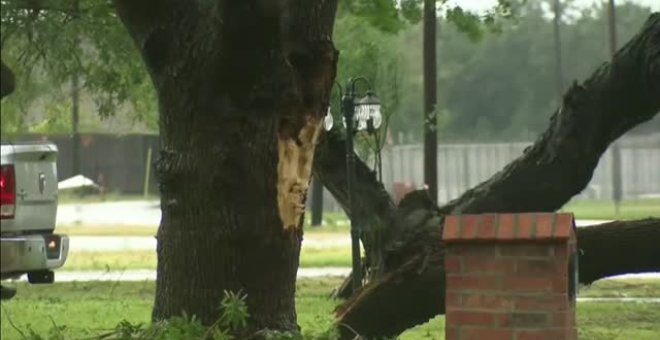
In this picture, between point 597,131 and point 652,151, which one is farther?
point 652,151

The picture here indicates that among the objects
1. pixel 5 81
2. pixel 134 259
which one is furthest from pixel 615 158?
pixel 5 81

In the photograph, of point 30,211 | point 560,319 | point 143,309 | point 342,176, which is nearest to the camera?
point 560,319

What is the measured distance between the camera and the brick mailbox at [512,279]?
5.11 meters

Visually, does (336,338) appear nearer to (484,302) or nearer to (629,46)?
(484,302)

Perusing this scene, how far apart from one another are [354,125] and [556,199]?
2389 millimetres

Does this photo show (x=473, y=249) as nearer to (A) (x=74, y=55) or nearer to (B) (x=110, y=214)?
(A) (x=74, y=55)

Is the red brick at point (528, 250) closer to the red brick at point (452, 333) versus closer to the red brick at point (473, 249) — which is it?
the red brick at point (473, 249)

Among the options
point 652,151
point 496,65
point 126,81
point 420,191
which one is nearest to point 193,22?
point 420,191

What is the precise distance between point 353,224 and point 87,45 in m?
5.64

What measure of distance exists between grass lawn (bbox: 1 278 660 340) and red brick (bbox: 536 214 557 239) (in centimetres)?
207

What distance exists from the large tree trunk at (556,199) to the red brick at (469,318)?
2912 mm

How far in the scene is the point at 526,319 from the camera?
5121mm

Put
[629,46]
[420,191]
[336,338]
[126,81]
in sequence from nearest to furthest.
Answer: [336,338] → [629,46] → [420,191] → [126,81]

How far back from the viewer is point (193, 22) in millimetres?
5680
